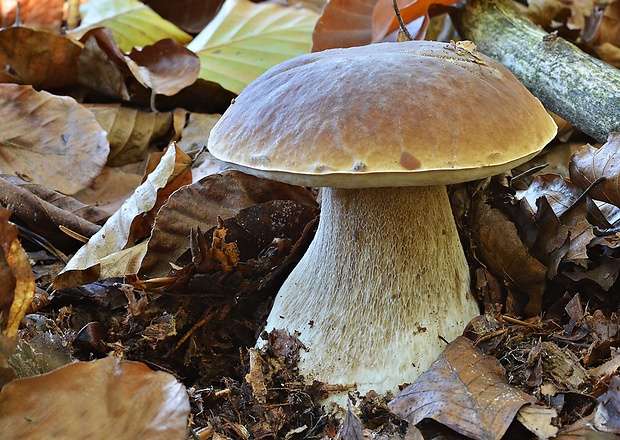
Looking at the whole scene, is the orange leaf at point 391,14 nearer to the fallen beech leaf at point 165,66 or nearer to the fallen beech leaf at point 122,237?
the fallen beech leaf at point 165,66

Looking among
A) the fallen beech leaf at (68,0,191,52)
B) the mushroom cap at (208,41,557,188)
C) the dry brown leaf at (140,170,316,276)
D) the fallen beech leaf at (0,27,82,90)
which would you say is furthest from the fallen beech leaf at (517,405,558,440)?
the fallen beech leaf at (68,0,191,52)

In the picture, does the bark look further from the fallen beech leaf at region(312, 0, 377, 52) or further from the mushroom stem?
the mushroom stem

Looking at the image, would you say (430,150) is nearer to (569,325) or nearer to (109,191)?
(569,325)

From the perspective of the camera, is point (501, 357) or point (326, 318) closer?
point (501, 357)

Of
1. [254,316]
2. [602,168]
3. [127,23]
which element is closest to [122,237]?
[254,316]

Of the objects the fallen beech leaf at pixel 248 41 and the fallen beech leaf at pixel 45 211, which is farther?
the fallen beech leaf at pixel 248 41

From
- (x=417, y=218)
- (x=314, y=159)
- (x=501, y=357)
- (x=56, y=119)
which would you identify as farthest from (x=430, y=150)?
(x=56, y=119)

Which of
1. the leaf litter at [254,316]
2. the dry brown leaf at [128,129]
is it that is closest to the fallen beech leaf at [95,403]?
the leaf litter at [254,316]
